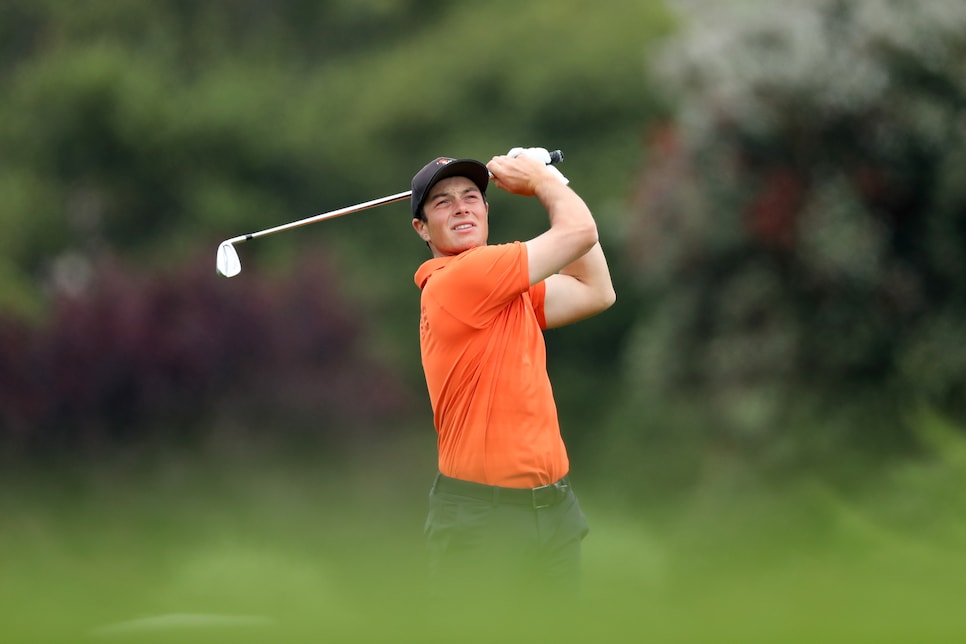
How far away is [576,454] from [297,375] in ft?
10.3

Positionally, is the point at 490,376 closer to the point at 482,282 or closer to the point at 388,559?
the point at 482,282

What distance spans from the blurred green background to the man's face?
4.22 feet

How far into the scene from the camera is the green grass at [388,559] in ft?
3.78

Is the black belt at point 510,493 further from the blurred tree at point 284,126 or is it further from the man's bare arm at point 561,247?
Answer: the blurred tree at point 284,126

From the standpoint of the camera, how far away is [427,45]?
19922mm

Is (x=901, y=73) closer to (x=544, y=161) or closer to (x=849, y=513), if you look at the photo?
(x=849, y=513)

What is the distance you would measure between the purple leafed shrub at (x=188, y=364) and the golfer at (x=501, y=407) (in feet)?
32.8

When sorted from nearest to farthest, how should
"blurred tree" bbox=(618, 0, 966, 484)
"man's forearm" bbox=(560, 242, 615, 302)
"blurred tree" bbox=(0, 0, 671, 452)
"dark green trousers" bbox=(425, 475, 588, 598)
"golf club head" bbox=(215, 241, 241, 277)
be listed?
"dark green trousers" bbox=(425, 475, 588, 598), "man's forearm" bbox=(560, 242, 615, 302), "golf club head" bbox=(215, 241, 241, 277), "blurred tree" bbox=(618, 0, 966, 484), "blurred tree" bbox=(0, 0, 671, 452)

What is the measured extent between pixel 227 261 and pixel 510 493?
1231 millimetres

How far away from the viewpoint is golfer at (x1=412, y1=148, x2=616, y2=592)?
317cm

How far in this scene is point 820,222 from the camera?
35.3 feet

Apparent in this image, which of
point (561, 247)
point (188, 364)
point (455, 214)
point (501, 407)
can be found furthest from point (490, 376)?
point (188, 364)

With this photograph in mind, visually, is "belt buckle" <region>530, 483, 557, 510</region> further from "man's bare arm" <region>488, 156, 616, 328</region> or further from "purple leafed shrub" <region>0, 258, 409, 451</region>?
"purple leafed shrub" <region>0, 258, 409, 451</region>

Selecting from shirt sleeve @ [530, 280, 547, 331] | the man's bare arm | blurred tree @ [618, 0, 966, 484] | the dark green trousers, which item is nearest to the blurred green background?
blurred tree @ [618, 0, 966, 484]
